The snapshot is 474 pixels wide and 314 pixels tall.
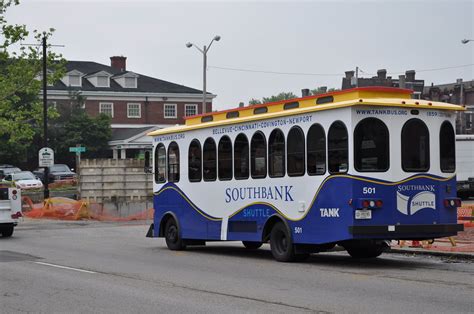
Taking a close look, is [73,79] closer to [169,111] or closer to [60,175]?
[169,111]

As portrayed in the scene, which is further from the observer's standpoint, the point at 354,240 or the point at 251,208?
the point at 251,208

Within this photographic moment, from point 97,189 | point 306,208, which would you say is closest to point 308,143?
point 306,208

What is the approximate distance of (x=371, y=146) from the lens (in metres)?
14.1

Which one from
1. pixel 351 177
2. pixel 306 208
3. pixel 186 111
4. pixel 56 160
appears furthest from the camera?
pixel 186 111

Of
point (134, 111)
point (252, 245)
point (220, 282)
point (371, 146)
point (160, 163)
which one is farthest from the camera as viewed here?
point (134, 111)

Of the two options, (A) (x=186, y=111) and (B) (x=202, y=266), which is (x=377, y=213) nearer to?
(B) (x=202, y=266)

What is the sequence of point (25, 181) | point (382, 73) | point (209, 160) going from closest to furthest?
1. point (209, 160)
2. point (25, 181)
3. point (382, 73)

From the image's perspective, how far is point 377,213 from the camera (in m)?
13.9

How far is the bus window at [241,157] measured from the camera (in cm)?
1678

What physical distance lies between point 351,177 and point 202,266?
3584mm

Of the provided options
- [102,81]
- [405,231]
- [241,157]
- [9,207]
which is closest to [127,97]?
[102,81]

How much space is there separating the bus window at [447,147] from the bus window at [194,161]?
5976 millimetres

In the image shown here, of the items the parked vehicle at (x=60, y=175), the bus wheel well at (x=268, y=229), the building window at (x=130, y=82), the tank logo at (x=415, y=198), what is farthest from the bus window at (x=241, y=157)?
the building window at (x=130, y=82)

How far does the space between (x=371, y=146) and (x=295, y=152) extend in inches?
72.2
